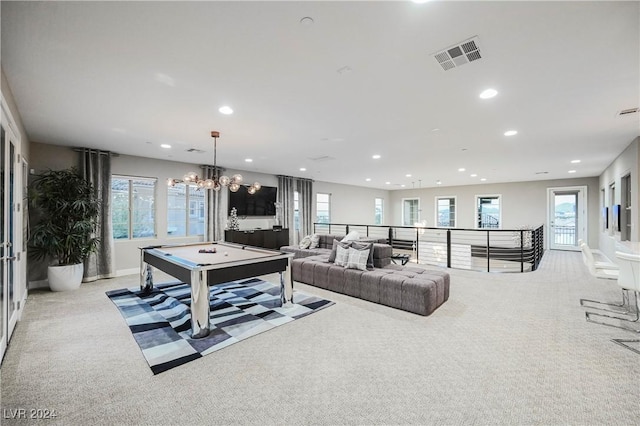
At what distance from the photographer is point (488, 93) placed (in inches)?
119

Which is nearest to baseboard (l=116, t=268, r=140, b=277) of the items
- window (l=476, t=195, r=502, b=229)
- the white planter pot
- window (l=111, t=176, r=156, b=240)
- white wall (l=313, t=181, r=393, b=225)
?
window (l=111, t=176, r=156, b=240)

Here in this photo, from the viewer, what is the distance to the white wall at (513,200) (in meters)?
9.66

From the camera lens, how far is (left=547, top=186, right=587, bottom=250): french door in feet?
32.4

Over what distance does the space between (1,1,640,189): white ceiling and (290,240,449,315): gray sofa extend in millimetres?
2211

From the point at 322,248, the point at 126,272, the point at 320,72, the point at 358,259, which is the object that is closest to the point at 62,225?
the point at 126,272

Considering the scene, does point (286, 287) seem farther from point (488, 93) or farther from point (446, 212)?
point (446, 212)

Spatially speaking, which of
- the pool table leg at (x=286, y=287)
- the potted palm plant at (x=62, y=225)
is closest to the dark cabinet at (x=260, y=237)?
the potted palm plant at (x=62, y=225)

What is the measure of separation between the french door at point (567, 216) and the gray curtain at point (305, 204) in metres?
8.79

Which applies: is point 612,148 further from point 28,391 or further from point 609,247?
point 28,391

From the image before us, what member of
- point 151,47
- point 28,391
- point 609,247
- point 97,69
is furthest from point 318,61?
point 609,247

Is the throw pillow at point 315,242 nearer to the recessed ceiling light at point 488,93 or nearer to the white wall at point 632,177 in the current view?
the recessed ceiling light at point 488,93

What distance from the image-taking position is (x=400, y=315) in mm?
3742

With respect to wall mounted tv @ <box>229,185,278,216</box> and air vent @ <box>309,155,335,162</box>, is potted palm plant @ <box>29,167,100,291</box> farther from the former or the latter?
air vent @ <box>309,155,335,162</box>

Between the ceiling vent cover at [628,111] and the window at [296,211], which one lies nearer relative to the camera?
the ceiling vent cover at [628,111]
